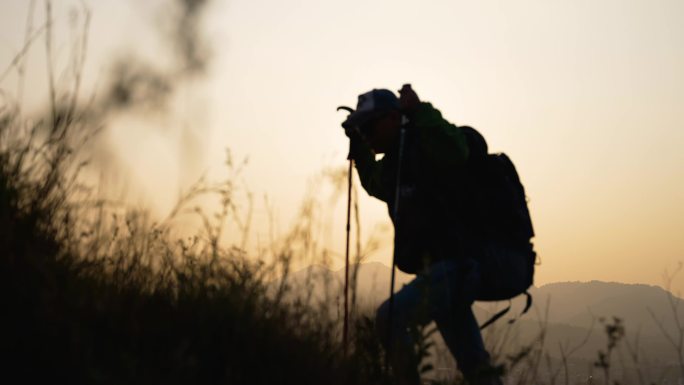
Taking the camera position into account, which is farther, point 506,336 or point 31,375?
point 506,336

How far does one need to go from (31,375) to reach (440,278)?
182cm

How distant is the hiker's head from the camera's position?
3.82m

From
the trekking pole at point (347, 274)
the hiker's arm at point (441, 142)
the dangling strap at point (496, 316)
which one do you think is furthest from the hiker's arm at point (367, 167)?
the dangling strap at point (496, 316)

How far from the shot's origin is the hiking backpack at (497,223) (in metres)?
3.62

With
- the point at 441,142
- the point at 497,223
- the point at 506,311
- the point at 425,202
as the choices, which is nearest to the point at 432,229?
the point at 425,202

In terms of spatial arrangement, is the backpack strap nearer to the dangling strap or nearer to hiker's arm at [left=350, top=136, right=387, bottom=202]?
the dangling strap

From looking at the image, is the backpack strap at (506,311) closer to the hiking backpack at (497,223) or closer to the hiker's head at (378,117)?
the hiking backpack at (497,223)

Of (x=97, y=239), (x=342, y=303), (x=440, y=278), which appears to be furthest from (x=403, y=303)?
(x=97, y=239)

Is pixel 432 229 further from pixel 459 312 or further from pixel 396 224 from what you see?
pixel 459 312

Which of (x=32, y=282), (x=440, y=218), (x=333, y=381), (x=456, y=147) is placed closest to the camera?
(x=32, y=282)

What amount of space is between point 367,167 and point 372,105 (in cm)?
58

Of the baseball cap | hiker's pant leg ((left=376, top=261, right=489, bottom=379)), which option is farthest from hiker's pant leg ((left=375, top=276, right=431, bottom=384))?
the baseball cap

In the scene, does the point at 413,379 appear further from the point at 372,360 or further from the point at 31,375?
the point at 31,375

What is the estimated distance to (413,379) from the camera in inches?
128
